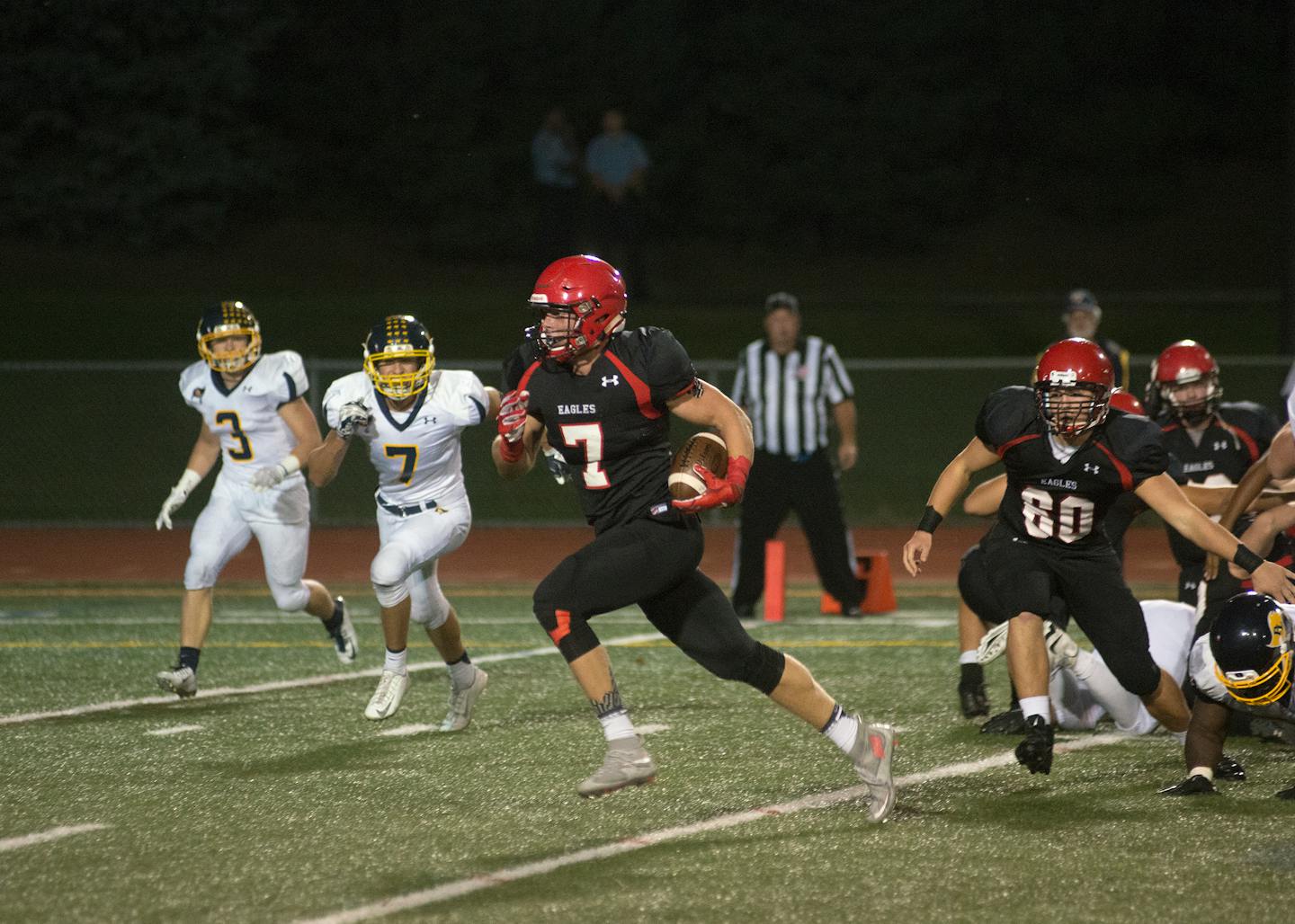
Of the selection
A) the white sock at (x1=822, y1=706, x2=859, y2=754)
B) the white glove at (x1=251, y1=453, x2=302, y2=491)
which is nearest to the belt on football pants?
the white glove at (x1=251, y1=453, x2=302, y2=491)

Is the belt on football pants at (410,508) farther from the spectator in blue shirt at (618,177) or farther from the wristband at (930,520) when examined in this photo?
the spectator in blue shirt at (618,177)

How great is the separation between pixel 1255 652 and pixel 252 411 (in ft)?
13.9

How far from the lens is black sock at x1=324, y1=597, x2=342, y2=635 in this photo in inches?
312

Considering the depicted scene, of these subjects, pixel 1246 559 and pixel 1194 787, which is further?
pixel 1194 787

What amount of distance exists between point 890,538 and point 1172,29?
57.3 feet

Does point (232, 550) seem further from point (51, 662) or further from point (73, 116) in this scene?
point (73, 116)

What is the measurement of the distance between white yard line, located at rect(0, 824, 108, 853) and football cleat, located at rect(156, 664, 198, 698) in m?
1.94

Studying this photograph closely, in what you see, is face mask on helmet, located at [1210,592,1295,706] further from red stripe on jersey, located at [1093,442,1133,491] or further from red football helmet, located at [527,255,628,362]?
red football helmet, located at [527,255,628,362]

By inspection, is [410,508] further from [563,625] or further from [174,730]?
[563,625]

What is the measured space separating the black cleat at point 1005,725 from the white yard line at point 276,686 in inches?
106

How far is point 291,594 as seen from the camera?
7.67 meters

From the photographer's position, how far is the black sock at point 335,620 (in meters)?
7.92

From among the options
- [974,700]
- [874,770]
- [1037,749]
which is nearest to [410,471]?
[974,700]

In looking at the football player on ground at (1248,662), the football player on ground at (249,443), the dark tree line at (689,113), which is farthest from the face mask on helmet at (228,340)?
the dark tree line at (689,113)
